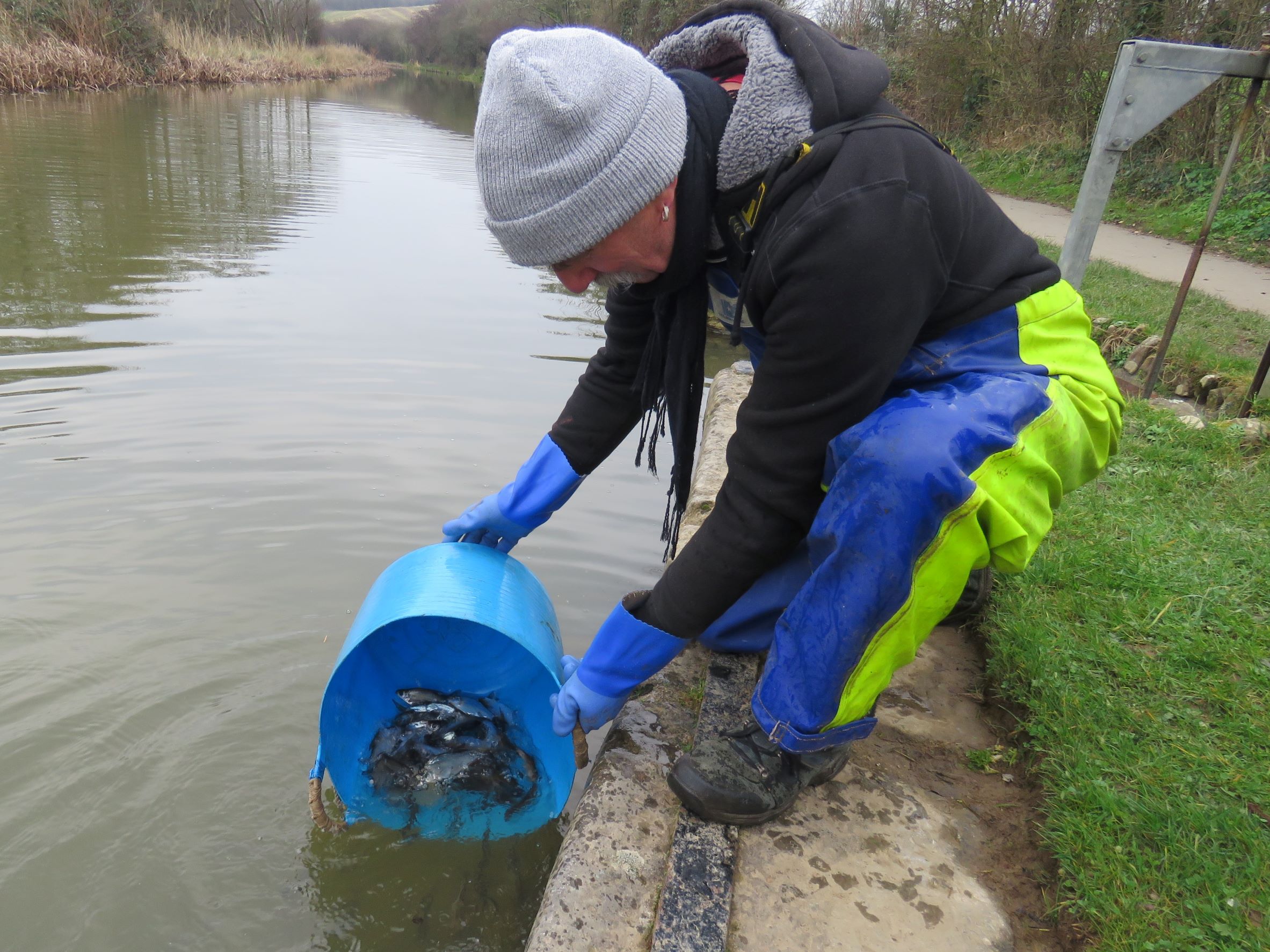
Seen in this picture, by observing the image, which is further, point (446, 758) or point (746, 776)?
point (446, 758)

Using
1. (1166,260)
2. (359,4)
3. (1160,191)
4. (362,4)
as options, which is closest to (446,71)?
(1160,191)

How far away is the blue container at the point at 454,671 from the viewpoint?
2.10 m

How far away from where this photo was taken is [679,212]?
67.1 inches

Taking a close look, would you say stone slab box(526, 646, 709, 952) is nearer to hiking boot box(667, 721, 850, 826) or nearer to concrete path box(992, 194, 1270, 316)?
hiking boot box(667, 721, 850, 826)

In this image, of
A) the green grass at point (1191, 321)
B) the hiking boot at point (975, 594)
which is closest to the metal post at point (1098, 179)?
the green grass at point (1191, 321)

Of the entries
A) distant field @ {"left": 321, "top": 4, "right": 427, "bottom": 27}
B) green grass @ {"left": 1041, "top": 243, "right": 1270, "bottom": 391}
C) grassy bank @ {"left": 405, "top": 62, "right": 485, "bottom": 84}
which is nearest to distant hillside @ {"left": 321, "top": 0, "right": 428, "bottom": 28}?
distant field @ {"left": 321, "top": 4, "right": 427, "bottom": 27}

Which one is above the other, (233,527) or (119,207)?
(119,207)

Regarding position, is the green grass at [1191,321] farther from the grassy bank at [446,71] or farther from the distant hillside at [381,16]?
the distant hillside at [381,16]

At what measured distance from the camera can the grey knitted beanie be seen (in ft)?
4.97

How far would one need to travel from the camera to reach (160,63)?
2273 centimetres

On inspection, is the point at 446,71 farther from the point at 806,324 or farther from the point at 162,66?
the point at 806,324

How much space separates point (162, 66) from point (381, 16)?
9184cm

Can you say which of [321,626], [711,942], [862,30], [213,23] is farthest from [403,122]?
[711,942]

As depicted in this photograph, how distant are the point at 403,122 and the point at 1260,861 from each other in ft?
75.8
